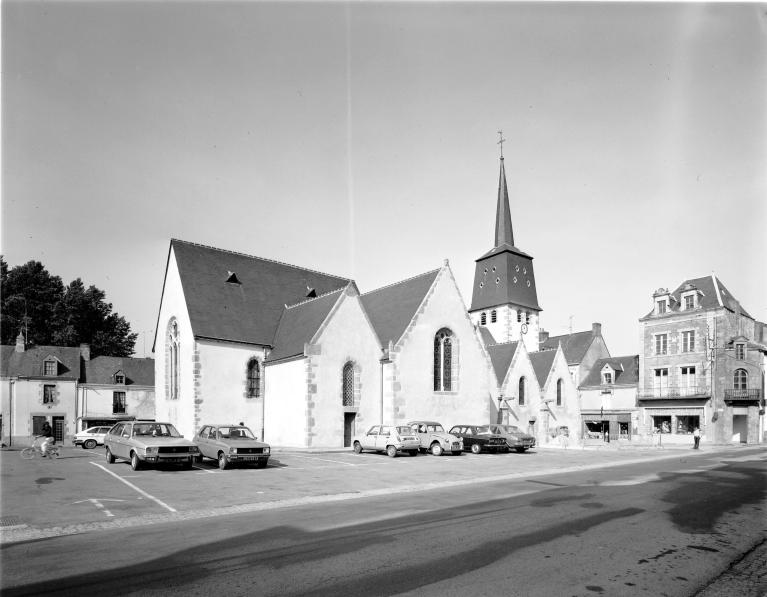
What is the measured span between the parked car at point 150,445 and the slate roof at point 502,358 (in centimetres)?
2573

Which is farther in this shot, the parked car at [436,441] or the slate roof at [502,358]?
the slate roof at [502,358]

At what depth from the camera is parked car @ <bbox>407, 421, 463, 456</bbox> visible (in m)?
27.2

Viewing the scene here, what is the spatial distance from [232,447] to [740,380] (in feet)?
141

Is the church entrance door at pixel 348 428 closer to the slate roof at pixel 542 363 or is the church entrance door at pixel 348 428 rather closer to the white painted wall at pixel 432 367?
the white painted wall at pixel 432 367

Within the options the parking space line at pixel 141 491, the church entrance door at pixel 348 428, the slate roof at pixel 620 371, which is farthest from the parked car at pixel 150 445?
the slate roof at pixel 620 371

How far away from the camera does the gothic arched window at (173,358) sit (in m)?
35.6

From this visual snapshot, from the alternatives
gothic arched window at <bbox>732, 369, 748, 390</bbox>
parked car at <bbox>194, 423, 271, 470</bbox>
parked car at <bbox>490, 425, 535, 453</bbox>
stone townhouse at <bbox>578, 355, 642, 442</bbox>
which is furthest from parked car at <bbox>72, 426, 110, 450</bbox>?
gothic arched window at <bbox>732, 369, 748, 390</bbox>

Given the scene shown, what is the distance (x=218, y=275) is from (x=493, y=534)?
3090 cm

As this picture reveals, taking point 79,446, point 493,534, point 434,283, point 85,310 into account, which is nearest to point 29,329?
point 85,310

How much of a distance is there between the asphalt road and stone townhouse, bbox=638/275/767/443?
32.1 m

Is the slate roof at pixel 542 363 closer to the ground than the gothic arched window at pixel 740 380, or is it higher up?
higher up

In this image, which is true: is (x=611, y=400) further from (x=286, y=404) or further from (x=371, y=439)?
(x=371, y=439)

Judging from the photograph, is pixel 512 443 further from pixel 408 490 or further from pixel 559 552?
pixel 559 552

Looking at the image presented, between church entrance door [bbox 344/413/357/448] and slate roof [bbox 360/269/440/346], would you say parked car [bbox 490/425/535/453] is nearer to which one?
church entrance door [bbox 344/413/357/448]
